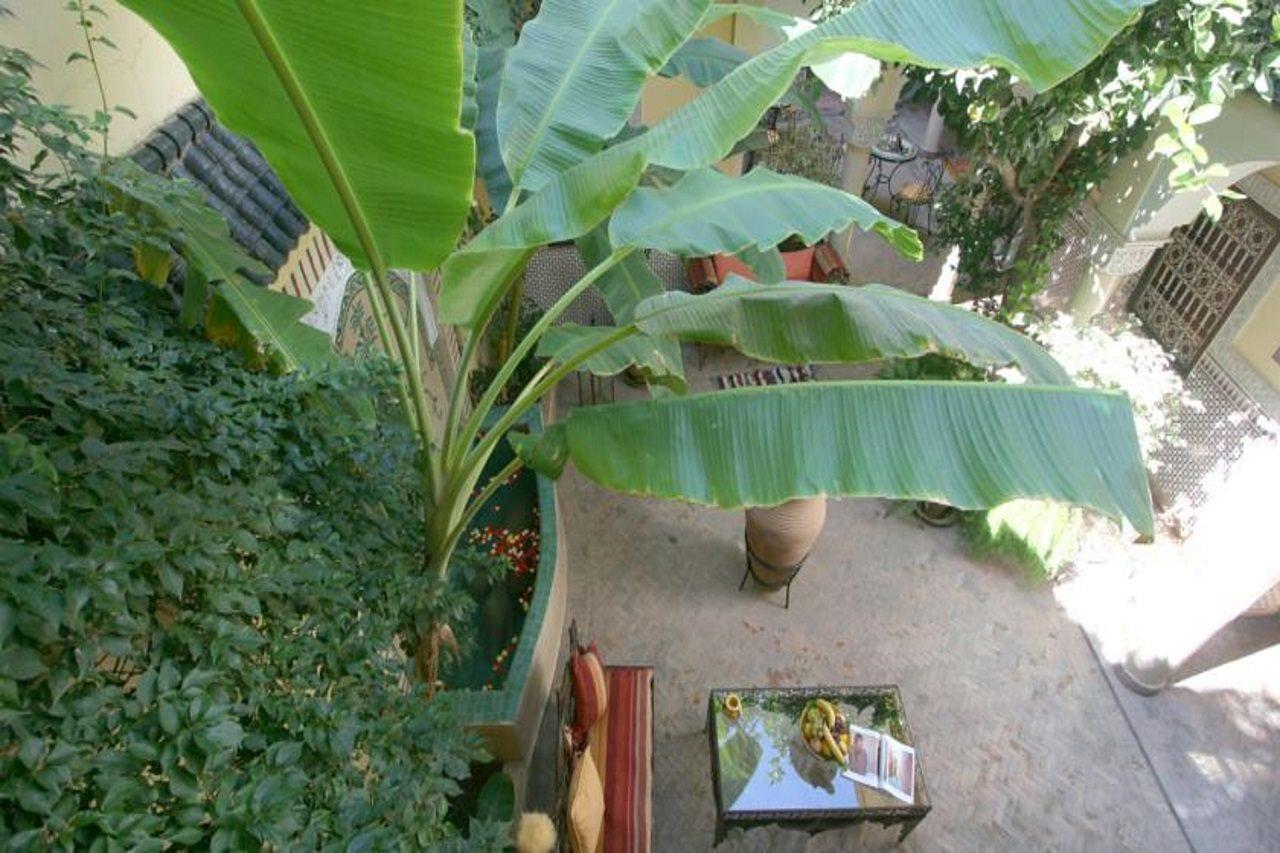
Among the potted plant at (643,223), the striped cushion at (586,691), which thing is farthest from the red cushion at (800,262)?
the potted plant at (643,223)

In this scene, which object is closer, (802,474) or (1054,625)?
(802,474)

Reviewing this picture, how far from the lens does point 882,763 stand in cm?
362

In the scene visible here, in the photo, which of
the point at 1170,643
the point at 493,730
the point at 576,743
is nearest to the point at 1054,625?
the point at 1170,643

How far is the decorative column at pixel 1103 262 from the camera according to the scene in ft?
15.6

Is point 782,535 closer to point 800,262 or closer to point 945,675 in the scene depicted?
point 945,675

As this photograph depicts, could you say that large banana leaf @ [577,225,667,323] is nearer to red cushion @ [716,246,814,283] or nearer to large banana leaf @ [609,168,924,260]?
large banana leaf @ [609,168,924,260]

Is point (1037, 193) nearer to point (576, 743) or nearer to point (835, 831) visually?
point (835, 831)

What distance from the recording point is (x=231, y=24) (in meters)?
1.17

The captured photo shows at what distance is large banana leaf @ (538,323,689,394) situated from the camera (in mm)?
2375

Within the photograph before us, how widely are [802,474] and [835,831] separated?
9.77 ft

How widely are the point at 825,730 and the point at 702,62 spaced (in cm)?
344

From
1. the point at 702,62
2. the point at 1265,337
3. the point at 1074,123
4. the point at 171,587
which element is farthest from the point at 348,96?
the point at 1265,337

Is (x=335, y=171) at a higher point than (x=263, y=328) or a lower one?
higher

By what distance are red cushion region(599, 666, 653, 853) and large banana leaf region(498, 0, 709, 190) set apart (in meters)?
2.77
